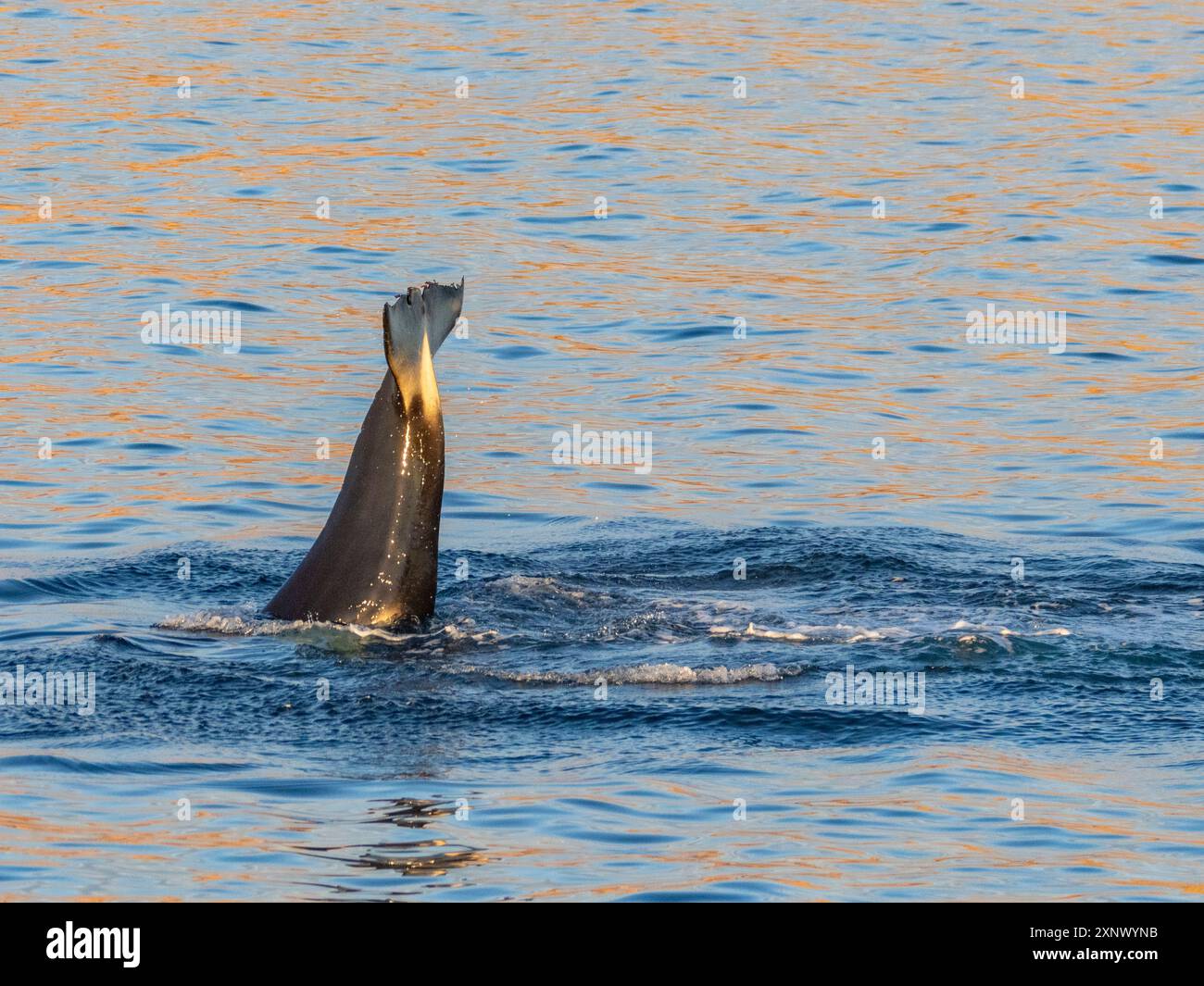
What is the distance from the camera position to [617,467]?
16922mm

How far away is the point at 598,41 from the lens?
35250 millimetres

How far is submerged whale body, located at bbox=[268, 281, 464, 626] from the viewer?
11.3 m

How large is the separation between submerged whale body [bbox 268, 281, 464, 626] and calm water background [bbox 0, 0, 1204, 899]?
0.86 ft

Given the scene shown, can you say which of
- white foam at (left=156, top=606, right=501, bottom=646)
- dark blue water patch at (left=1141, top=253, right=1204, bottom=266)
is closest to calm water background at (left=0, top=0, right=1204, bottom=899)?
white foam at (left=156, top=606, right=501, bottom=646)

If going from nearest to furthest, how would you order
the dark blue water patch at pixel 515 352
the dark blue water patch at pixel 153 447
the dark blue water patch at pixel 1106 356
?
the dark blue water patch at pixel 153 447 < the dark blue water patch at pixel 1106 356 < the dark blue water patch at pixel 515 352

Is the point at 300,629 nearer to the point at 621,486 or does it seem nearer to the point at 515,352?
the point at 621,486

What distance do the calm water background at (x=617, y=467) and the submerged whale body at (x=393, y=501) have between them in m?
0.26

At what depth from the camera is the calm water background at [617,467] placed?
29.9 feet

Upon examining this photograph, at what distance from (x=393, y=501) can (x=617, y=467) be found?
5.82 meters

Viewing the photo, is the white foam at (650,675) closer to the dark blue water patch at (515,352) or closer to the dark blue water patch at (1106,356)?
the dark blue water patch at (515,352)

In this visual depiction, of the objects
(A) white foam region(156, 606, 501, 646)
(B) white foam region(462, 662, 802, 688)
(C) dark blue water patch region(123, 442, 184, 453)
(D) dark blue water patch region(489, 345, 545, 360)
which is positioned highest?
(D) dark blue water patch region(489, 345, 545, 360)

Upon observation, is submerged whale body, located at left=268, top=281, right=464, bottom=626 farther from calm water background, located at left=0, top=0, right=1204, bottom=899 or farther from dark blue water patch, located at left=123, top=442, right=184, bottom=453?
dark blue water patch, located at left=123, top=442, right=184, bottom=453

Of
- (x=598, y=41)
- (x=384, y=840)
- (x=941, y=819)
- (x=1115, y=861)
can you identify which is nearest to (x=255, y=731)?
(x=384, y=840)

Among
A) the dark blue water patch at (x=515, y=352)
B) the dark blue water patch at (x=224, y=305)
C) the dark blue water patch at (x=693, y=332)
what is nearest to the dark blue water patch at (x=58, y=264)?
the dark blue water patch at (x=224, y=305)
